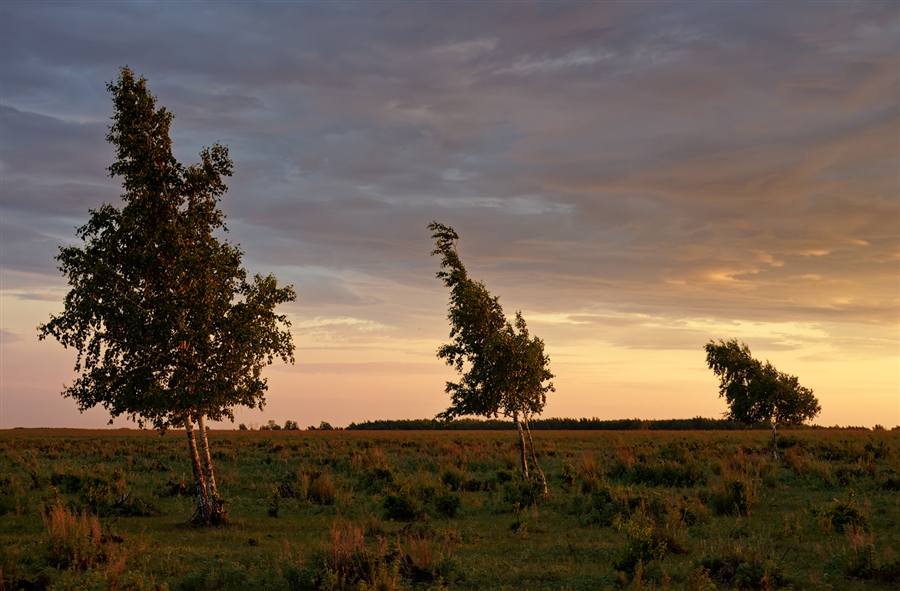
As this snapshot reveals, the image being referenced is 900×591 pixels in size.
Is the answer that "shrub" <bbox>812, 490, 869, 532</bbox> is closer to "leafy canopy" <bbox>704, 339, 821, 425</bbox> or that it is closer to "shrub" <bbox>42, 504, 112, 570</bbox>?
"shrub" <bbox>42, 504, 112, 570</bbox>

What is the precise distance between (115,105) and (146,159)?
1907mm

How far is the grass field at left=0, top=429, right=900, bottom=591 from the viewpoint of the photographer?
1437cm

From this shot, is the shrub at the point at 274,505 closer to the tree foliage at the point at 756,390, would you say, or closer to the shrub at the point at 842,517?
the shrub at the point at 842,517

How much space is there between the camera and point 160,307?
22094 mm

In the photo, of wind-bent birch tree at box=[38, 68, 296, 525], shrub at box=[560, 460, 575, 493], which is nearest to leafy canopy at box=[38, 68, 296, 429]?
wind-bent birch tree at box=[38, 68, 296, 525]

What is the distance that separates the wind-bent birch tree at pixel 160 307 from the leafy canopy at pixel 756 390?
3297 centimetres

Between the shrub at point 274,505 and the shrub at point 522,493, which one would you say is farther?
the shrub at point 274,505

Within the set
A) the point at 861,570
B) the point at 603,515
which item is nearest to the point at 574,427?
the point at 603,515

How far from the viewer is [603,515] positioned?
22.3m

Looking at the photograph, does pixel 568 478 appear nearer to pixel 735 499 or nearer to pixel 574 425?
pixel 735 499

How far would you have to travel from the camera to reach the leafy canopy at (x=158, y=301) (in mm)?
21859

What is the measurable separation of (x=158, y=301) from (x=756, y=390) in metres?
36.0

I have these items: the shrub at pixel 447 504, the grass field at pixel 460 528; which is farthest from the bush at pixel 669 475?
the shrub at pixel 447 504

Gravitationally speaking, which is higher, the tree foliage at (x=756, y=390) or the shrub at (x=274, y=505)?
the tree foliage at (x=756, y=390)
